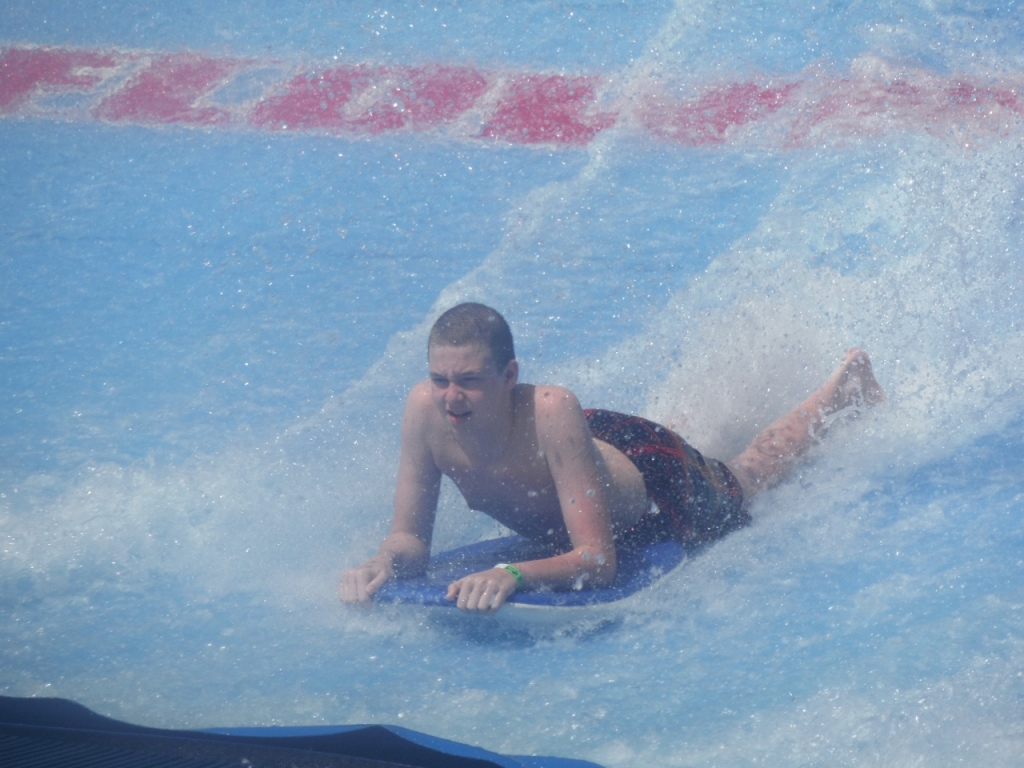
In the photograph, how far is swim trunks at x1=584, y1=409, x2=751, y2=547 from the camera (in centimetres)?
270

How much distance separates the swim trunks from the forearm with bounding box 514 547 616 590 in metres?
0.29

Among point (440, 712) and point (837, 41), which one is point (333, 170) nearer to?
point (837, 41)

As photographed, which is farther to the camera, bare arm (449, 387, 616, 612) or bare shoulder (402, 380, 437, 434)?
bare shoulder (402, 380, 437, 434)

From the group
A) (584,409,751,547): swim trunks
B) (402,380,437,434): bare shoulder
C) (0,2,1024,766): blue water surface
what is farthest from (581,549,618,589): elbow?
(402,380,437,434): bare shoulder

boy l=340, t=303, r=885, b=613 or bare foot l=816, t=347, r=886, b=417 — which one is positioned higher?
bare foot l=816, t=347, r=886, b=417

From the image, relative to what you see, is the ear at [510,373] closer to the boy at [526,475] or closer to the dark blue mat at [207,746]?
the boy at [526,475]

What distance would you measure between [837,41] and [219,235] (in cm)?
351

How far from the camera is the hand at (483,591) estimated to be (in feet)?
7.30

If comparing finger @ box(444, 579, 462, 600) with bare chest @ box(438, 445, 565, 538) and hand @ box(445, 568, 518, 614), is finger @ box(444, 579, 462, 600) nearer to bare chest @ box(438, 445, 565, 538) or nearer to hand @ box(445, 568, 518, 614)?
hand @ box(445, 568, 518, 614)

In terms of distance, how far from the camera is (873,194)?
4.96 m

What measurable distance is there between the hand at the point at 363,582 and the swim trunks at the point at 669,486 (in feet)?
2.13

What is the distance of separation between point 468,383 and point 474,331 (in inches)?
4.6

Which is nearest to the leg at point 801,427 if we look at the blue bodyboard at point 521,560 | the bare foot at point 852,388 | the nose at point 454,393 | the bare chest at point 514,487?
the bare foot at point 852,388

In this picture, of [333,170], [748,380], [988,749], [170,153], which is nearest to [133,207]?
[170,153]
